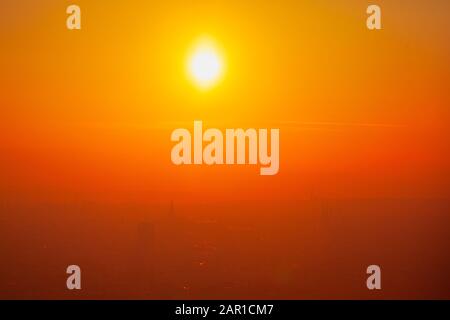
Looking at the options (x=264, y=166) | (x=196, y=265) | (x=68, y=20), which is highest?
(x=68, y=20)

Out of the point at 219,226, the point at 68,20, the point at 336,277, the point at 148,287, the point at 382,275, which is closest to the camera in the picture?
the point at 68,20

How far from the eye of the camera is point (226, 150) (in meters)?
4.37

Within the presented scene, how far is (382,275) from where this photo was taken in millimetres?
4715

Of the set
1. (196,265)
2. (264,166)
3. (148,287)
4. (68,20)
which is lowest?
(148,287)
